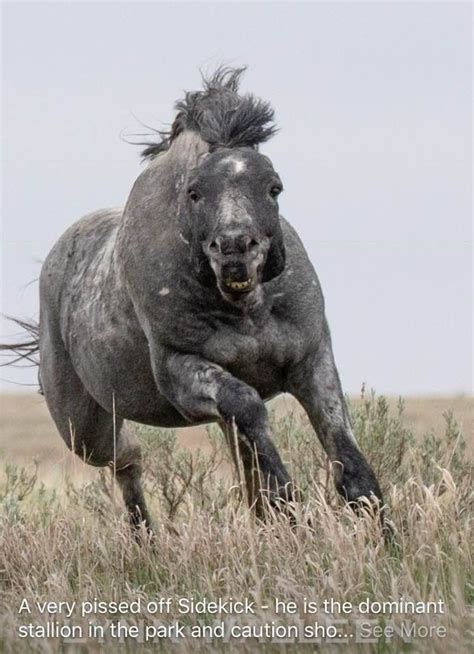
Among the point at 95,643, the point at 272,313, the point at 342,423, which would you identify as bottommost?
the point at 95,643

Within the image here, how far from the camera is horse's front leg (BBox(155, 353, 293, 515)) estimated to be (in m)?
7.06

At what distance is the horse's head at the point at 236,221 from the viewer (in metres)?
6.93

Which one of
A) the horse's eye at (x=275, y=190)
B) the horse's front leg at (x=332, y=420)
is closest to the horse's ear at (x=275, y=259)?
the horse's eye at (x=275, y=190)

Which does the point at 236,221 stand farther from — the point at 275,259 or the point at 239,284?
the point at 275,259

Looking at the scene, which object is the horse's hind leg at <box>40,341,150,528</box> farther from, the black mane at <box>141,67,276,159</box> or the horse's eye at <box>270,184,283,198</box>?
the horse's eye at <box>270,184,283,198</box>

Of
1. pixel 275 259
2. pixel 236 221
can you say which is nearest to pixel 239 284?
pixel 236 221

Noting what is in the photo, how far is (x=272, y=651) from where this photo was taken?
17.5 feet

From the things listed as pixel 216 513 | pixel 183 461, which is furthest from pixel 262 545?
pixel 183 461

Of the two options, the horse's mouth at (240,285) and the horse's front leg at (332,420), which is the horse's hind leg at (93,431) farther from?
the horse's mouth at (240,285)

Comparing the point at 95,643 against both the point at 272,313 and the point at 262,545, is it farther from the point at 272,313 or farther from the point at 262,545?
the point at 272,313

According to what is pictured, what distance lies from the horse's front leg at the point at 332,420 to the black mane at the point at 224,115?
4.03ft

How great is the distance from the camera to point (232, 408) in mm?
7254

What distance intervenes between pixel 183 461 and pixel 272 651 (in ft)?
20.1

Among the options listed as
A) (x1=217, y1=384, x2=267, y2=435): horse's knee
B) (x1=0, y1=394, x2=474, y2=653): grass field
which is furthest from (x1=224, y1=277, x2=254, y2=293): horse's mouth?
(x1=0, y1=394, x2=474, y2=653): grass field
